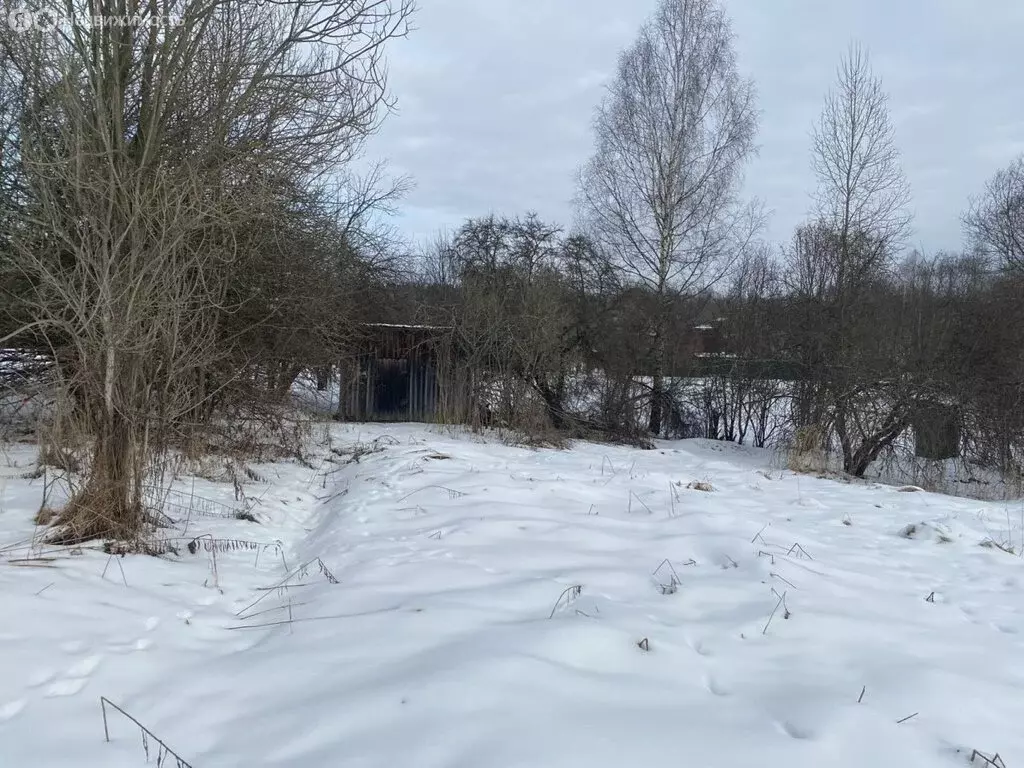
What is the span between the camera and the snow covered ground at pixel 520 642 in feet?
6.59

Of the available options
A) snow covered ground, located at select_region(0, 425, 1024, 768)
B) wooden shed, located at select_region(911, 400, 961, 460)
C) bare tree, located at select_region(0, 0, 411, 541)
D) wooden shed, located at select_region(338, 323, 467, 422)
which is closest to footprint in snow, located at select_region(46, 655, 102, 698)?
snow covered ground, located at select_region(0, 425, 1024, 768)

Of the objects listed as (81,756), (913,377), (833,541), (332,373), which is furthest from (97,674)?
(913,377)

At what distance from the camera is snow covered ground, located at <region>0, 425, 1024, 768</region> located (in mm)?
2010

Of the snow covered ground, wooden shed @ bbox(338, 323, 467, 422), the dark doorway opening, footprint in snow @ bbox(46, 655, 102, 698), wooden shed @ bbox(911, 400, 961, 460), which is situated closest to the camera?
the snow covered ground

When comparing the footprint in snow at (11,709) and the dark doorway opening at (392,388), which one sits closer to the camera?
the footprint in snow at (11,709)

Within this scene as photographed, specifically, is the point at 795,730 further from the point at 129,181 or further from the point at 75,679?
the point at 129,181

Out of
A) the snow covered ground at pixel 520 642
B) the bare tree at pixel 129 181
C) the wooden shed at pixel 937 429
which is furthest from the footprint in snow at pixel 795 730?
the wooden shed at pixel 937 429

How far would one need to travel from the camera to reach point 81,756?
196 cm

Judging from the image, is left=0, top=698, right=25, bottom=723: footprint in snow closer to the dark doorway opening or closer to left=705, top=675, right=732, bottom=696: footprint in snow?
left=705, top=675, right=732, bottom=696: footprint in snow

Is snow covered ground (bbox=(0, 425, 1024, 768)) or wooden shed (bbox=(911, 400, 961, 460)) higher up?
wooden shed (bbox=(911, 400, 961, 460))

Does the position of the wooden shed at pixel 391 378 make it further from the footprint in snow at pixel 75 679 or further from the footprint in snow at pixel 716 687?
the footprint in snow at pixel 716 687

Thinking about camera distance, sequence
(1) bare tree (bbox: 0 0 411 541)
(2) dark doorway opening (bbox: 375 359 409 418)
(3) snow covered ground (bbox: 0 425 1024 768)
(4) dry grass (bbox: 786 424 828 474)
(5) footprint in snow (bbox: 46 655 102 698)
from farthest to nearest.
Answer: (2) dark doorway opening (bbox: 375 359 409 418), (4) dry grass (bbox: 786 424 828 474), (1) bare tree (bbox: 0 0 411 541), (5) footprint in snow (bbox: 46 655 102 698), (3) snow covered ground (bbox: 0 425 1024 768)

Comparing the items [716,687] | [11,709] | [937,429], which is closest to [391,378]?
[937,429]

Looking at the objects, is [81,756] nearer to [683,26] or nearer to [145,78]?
[145,78]
